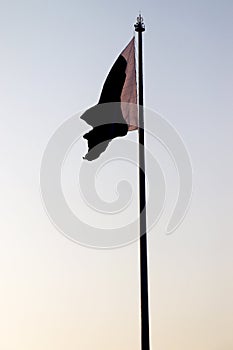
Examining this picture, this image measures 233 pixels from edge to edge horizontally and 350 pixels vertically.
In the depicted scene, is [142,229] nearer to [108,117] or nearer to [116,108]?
[108,117]

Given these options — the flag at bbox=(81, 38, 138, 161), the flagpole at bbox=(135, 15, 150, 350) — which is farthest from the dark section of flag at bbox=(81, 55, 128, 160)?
the flagpole at bbox=(135, 15, 150, 350)

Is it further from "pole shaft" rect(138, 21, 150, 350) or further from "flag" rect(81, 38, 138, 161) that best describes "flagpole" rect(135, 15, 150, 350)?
"flag" rect(81, 38, 138, 161)

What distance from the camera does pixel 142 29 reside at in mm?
20953

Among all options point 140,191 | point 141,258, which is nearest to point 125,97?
point 140,191

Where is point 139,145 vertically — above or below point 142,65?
below

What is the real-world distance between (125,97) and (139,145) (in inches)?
87.7

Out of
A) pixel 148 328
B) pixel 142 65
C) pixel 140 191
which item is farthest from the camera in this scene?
pixel 142 65

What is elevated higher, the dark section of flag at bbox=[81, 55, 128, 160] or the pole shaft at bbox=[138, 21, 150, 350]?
the dark section of flag at bbox=[81, 55, 128, 160]

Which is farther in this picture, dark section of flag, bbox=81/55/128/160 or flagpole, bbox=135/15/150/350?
dark section of flag, bbox=81/55/128/160

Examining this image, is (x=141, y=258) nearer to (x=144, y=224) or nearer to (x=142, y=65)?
(x=144, y=224)

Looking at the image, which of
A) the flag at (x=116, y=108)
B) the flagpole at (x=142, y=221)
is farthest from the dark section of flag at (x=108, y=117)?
the flagpole at (x=142, y=221)

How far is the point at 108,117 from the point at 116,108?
1.42 ft

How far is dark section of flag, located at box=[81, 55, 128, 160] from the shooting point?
20.9 metres

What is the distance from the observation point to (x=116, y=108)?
21.1m
